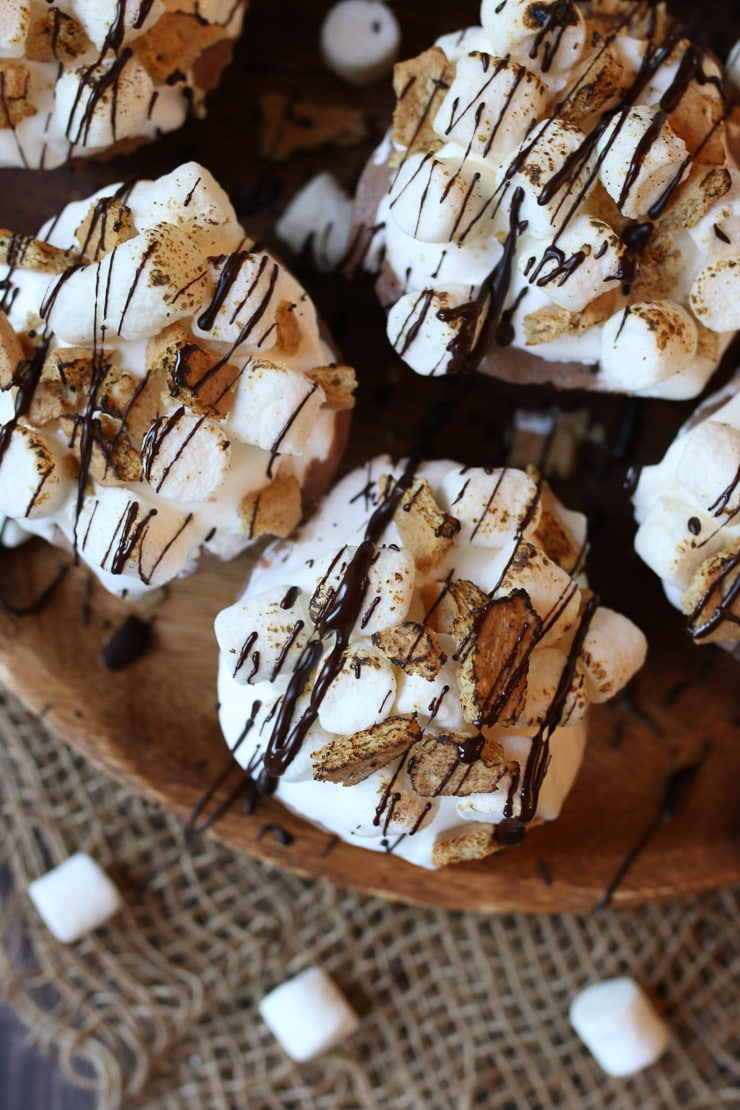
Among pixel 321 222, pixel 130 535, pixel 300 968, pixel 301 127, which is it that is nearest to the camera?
pixel 130 535

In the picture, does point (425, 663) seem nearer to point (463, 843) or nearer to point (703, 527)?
point (463, 843)

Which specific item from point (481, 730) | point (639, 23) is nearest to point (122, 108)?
point (639, 23)

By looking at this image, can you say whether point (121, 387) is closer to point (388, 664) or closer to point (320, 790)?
point (388, 664)

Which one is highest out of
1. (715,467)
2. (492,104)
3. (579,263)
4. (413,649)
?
(492,104)

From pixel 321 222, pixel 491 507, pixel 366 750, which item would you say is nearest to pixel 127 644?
pixel 366 750

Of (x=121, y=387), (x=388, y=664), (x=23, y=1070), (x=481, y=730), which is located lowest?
(x=23, y=1070)

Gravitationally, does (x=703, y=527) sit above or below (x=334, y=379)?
below

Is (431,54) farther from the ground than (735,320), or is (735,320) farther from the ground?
(431,54)
